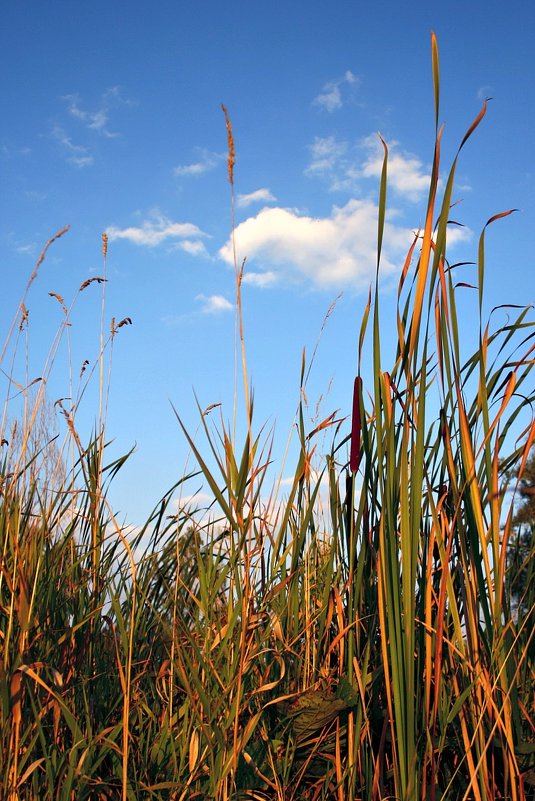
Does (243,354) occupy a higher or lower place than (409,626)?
higher

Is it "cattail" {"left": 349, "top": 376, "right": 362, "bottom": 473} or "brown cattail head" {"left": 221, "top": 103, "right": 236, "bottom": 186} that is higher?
"brown cattail head" {"left": 221, "top": 103, "right": 236, "bottom": 186}

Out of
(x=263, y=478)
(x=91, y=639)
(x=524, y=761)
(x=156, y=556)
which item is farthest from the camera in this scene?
(x=156, y=556)

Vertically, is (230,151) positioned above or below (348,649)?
above

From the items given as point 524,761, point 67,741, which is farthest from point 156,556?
point 524,761

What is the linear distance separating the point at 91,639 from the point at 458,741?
977 mm

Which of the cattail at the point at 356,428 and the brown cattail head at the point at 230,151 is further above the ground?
the brown cattail head at the point at 230,151

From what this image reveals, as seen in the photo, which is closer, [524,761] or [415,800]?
[415,800]

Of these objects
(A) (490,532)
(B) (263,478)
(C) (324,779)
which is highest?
(B) (263,478)

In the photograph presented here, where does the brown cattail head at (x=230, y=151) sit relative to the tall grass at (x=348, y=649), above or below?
above

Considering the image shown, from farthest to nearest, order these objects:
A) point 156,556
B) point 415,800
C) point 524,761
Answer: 1. point 156,556
2. point 524,761
3. point 415,800

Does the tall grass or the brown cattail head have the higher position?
the brown cattail head

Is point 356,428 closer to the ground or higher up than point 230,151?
closer to the ground

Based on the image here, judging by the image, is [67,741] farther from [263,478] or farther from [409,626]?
[409,626]

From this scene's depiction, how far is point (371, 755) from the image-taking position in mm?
1460
